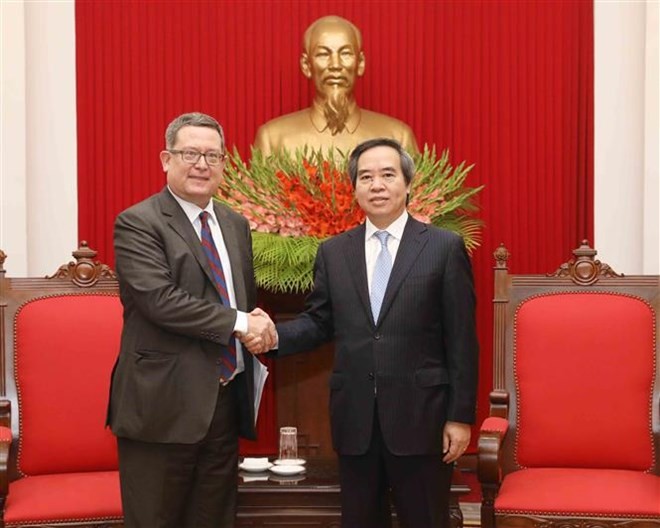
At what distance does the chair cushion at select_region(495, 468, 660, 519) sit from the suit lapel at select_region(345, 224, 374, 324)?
0.69 m

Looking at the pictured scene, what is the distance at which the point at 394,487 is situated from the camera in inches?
102

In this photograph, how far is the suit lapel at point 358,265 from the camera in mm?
2643

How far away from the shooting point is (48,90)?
175 inches

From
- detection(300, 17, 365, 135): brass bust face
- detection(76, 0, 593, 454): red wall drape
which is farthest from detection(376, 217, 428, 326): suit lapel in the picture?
detection(76, 0, 593, 454): red wall drape

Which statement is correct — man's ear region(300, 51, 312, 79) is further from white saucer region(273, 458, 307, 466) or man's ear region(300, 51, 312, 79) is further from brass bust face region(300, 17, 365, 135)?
white saucer region(273, 458, 307, 466)

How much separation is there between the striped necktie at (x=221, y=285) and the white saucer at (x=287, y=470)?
30.3 inches

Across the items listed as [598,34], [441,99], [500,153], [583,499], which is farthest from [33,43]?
[583,499]

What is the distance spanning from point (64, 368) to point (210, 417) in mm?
872

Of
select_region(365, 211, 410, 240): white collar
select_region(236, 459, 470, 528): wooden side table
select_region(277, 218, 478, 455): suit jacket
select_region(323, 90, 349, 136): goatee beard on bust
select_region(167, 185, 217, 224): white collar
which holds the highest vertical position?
select_region(323, 90, 349, 136): goatee beard on bust

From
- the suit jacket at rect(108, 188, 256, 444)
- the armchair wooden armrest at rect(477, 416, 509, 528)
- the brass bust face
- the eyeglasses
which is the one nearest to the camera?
the suit jacket at rect(108, 188, 256, 444)

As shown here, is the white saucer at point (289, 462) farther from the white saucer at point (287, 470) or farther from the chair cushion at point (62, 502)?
the chair cushion at point (62, 502)

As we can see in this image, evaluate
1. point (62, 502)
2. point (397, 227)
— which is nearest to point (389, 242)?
point (397, 227)

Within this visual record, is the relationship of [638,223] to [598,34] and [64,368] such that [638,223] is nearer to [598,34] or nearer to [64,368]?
[598,34]

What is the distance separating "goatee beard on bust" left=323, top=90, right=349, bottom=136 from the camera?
4012 millimetres
